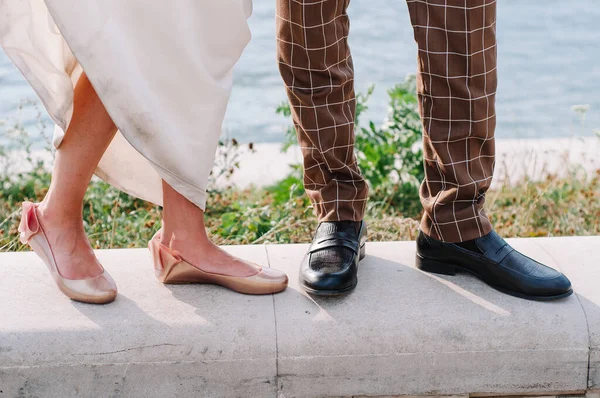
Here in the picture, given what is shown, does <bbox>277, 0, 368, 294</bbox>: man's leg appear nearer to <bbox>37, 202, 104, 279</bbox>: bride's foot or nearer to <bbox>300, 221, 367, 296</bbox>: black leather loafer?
<bbox>300, 221, 367, 296</bbox>: black leather loafer

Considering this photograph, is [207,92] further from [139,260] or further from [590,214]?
[590,214]

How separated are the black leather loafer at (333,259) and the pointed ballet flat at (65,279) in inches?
19.7

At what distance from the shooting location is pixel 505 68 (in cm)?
689

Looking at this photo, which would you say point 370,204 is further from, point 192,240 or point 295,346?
point 295,346

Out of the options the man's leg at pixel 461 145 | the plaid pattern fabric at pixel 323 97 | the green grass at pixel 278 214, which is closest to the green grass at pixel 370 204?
the green grass at pixel 278 214

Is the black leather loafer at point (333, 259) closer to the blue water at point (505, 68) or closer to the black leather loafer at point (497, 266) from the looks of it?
the black leather loafer at point (497, 266)

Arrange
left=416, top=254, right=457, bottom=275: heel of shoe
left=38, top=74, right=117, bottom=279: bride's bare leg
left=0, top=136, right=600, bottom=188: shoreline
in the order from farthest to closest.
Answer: left=0, top=136, right=600, bottom=188: shoreline → left=416, top=254, right=457, bottom=275: heel of shoe → left=38, top=74, right=117, bottom=279: bride's bare leg

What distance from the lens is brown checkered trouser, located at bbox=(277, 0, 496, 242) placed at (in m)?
2.03

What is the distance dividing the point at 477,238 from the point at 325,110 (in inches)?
21.2

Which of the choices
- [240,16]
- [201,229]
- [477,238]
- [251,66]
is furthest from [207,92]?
[251,66]

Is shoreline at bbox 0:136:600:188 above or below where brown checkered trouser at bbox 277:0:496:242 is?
below

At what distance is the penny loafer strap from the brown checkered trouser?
8 cm

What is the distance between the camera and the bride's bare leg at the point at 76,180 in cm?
200

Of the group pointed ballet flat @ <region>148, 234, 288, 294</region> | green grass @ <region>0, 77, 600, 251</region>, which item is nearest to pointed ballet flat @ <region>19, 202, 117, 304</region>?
pointed ballet flat @ <region>148, 234, 288, 294</region>
